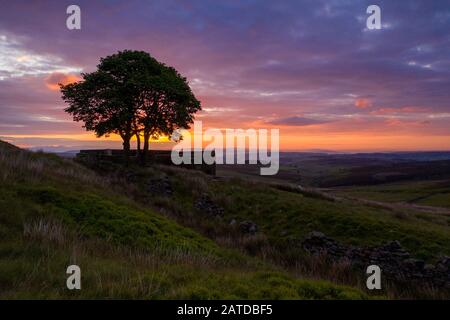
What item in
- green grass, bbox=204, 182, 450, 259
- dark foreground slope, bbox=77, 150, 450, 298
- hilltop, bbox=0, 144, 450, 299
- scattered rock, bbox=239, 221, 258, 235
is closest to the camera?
hilltop, bbox=0, 144, 450, 299

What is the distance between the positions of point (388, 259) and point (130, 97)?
26.7 meters

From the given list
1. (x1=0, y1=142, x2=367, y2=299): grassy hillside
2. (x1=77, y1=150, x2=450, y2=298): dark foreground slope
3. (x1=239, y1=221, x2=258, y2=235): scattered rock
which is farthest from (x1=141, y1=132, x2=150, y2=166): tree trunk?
(x1=0, y1=142, x2=367, y2=299): grassy hillside

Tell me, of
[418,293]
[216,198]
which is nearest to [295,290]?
[418,293]

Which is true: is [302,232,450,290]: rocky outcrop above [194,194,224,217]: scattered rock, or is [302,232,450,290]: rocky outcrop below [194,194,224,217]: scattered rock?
below

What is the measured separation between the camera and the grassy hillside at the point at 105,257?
22.3ft

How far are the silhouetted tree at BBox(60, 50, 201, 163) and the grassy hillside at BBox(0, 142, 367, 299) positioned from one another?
18632mm

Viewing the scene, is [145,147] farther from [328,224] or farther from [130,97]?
[328,224]

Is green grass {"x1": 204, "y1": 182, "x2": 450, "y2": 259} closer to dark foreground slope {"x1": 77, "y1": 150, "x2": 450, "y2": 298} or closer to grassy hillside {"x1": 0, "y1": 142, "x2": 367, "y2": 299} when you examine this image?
dark foreground slope {"x1": 77, "y1": 150, "x2": 450, "y2": 298}

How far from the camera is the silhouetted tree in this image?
110ft

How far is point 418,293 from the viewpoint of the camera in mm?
13508

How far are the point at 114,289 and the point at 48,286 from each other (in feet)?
4.18

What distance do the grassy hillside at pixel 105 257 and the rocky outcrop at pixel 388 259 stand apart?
513 centimetres

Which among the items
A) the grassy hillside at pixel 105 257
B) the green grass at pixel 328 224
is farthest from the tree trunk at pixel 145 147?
the grassy hillside at pixel 105 257
